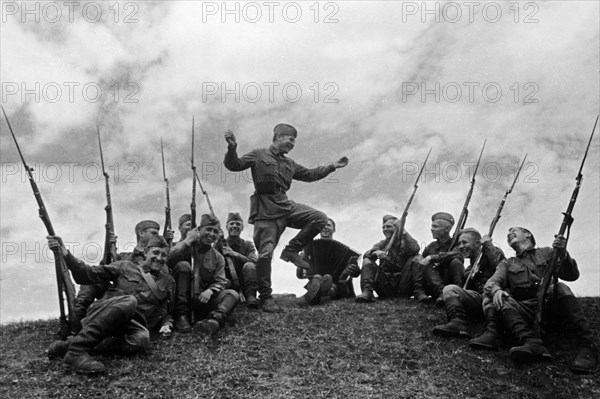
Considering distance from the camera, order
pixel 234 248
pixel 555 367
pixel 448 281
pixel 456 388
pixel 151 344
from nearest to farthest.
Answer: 1. pixel 456 388
2. pixel 555 367
3. pixel 151 344
4. pixel 448 281
5. pixel 234 248

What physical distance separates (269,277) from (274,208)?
1.13 meters

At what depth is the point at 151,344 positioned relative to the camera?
29.5ft

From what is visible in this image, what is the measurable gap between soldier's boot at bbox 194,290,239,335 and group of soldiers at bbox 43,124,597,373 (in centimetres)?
1

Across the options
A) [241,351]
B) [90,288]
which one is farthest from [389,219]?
[90,288]

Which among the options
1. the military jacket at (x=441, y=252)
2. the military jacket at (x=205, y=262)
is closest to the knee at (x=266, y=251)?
the military jacket at (x=205, y=262)

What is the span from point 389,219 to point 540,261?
10.6 feet

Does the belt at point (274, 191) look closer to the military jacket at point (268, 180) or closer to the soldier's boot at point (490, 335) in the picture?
the military jacket at point (268, 180)

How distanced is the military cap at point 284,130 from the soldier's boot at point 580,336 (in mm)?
5031

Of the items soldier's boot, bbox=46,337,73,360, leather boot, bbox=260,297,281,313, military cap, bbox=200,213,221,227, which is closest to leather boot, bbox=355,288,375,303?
leather boot, bbox=260,297,281,313

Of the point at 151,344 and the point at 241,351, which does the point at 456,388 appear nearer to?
the point at 241,351

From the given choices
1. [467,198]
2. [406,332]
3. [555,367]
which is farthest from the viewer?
[467,198]

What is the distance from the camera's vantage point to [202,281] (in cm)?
1020

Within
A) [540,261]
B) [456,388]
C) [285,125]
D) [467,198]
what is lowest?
[456,388]

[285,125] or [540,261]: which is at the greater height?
[285,125]
